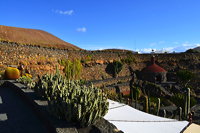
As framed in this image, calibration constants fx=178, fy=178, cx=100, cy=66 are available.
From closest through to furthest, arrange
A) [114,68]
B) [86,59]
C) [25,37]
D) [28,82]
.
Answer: [28,82]
[86,59]
[114,68]
[25,37]

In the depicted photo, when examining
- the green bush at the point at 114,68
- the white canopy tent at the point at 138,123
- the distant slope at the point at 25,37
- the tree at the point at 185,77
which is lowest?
the tree at the point at 185,77

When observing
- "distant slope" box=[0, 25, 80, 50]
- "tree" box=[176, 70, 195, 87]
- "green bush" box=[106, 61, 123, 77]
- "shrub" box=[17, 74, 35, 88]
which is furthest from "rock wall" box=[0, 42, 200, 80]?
"distant slope" box=[0, 25, 80, 50]

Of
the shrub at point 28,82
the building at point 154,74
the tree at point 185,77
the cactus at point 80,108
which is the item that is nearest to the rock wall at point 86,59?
the building at point 154,74

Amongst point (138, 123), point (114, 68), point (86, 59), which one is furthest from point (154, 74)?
point (138, 123)

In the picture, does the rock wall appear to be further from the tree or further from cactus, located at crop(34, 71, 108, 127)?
cactus, located at crop(34, 71, 108, 127)

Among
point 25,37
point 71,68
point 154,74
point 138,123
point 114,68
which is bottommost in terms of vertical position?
point 154,74

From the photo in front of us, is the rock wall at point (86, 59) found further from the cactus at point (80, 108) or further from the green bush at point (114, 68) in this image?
the cactus at point (80, 108)

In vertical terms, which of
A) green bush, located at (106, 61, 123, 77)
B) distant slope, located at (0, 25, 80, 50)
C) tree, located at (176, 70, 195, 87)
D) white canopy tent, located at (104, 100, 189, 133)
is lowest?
tree, located at (176, 70, 195, 87)

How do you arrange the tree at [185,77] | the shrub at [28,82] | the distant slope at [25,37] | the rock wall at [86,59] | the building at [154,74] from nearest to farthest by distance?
the shrub at [28,82] → the rock wall at [86,59] → the tree at [185,77] → the building at [154,74] → the distant slope at [25,37]

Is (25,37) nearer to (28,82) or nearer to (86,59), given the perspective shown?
(86,59)

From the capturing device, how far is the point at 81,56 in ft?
97.8

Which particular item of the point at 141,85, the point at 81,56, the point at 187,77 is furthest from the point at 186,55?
the point at 81,56

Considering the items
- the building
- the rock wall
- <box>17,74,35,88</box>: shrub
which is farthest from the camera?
the building

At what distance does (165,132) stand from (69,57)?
22.8m
